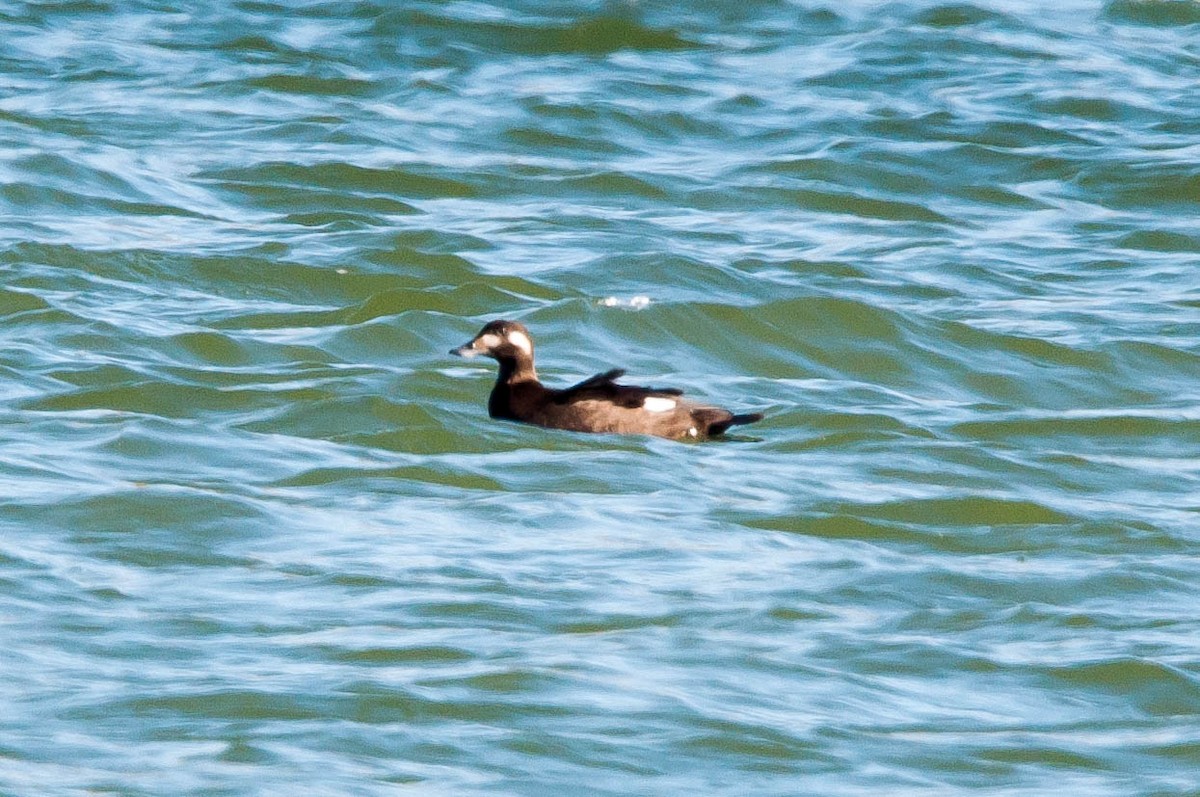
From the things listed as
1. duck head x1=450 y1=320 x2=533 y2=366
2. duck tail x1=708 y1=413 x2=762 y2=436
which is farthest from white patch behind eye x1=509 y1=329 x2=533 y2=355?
duck tail x1=708 y1=413 x2=762 y2=436

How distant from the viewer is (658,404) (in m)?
9.57

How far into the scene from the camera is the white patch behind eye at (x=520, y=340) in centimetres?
1016

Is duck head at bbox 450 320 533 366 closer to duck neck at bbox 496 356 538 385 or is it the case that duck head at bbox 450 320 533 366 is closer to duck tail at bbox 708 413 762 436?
duck neck at bbox 496 356 538 385

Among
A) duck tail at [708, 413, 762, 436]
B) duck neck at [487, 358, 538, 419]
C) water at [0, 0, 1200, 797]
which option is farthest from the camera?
duck neck at [487, 358, 538, 419]

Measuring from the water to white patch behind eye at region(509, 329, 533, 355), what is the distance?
42 centimetres

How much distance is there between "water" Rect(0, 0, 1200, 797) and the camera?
243 inches

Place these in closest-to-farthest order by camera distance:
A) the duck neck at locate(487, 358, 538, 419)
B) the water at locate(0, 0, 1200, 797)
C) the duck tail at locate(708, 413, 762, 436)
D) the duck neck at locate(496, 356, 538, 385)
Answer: the water at locate(0, 0, 1200, 797)
the duck tail at locate(708, 413, 762, 436)
the duck neck at locate(487, 358, 538, 419)
the duck neck at locate(496, 356, 538, 385)

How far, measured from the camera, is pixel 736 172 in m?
14.9

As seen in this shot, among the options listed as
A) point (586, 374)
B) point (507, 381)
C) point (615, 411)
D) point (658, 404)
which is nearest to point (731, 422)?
point (658, 404)

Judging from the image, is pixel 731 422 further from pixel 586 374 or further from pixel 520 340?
pixel 586 374

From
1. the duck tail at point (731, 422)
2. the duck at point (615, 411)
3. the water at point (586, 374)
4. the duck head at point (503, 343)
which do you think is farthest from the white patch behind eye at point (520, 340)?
the duck tail at point (731, 422)

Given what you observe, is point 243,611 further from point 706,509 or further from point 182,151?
point 182,151

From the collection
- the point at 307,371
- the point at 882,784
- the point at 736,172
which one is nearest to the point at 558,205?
the point at 736,172

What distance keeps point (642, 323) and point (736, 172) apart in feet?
11.4
